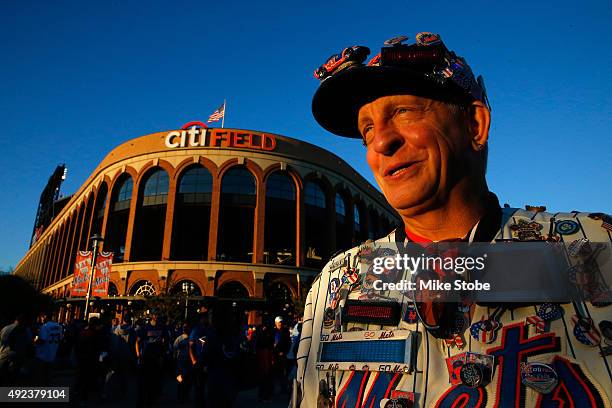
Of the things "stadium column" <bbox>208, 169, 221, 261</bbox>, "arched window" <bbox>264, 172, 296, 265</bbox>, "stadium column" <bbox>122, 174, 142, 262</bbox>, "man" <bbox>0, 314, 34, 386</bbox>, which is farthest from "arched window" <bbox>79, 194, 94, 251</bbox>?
"man" <bbox>0, 314, 34, 386</bbox>

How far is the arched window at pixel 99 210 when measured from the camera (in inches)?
1588

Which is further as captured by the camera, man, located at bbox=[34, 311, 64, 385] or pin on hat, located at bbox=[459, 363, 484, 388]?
man, located at bbox=[34, 311, 64, 385]

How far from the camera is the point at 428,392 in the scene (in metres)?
1.29

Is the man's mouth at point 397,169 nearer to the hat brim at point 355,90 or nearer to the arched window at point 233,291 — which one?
the hat brim at point 355,90

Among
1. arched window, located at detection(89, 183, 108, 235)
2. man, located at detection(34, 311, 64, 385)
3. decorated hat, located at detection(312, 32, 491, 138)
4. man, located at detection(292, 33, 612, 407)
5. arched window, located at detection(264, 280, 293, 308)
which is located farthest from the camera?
arched window, located at detection(89, 183, 108, 235)

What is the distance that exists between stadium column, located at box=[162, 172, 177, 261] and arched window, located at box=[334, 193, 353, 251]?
15.0 metres

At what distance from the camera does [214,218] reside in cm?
3378

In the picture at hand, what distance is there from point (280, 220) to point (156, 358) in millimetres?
28010

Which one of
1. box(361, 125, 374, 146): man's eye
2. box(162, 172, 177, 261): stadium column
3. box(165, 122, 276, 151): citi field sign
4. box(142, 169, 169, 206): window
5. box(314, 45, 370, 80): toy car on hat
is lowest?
box(361, 125, 374, 146): man's eye

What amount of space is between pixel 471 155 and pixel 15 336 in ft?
33.4

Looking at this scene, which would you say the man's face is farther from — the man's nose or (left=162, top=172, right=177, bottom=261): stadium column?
(left=162, top=172, right=177, bottom=261): stadium column

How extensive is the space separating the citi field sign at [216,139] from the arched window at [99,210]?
997 cm

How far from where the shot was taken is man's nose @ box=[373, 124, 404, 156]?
157 cm
